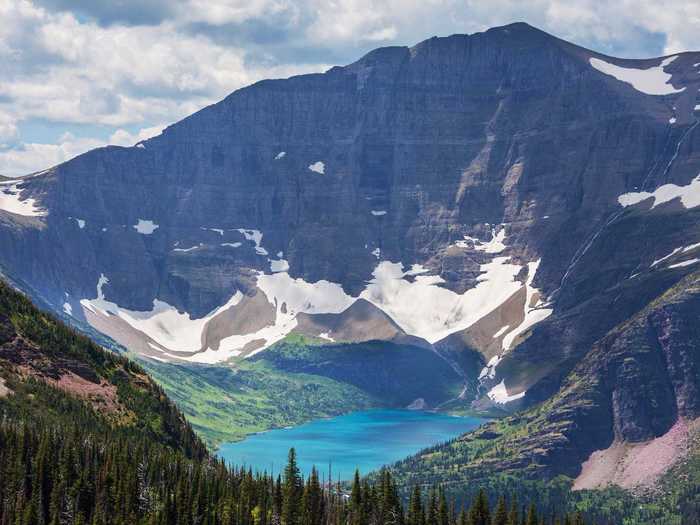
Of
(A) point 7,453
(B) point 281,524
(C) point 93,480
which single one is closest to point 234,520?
(B) point 281,524

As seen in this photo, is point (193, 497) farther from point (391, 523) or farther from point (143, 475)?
point (391, 523)

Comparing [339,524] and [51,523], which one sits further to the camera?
[339,524]

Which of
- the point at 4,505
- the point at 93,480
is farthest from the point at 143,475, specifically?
the point at 4,505

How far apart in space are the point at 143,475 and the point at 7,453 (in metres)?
18.7

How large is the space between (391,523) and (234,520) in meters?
21.8

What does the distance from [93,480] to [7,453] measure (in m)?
12.3

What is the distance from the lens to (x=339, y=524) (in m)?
199

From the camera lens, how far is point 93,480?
197875 millimetres

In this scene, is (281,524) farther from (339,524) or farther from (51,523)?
(51,523)

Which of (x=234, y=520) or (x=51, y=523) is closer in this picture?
(x=51, y=523)

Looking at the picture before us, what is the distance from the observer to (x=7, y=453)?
650 feet

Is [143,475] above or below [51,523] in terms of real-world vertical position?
above

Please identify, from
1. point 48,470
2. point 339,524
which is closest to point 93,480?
point 48,470

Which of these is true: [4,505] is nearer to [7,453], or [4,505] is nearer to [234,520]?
[7,453]
